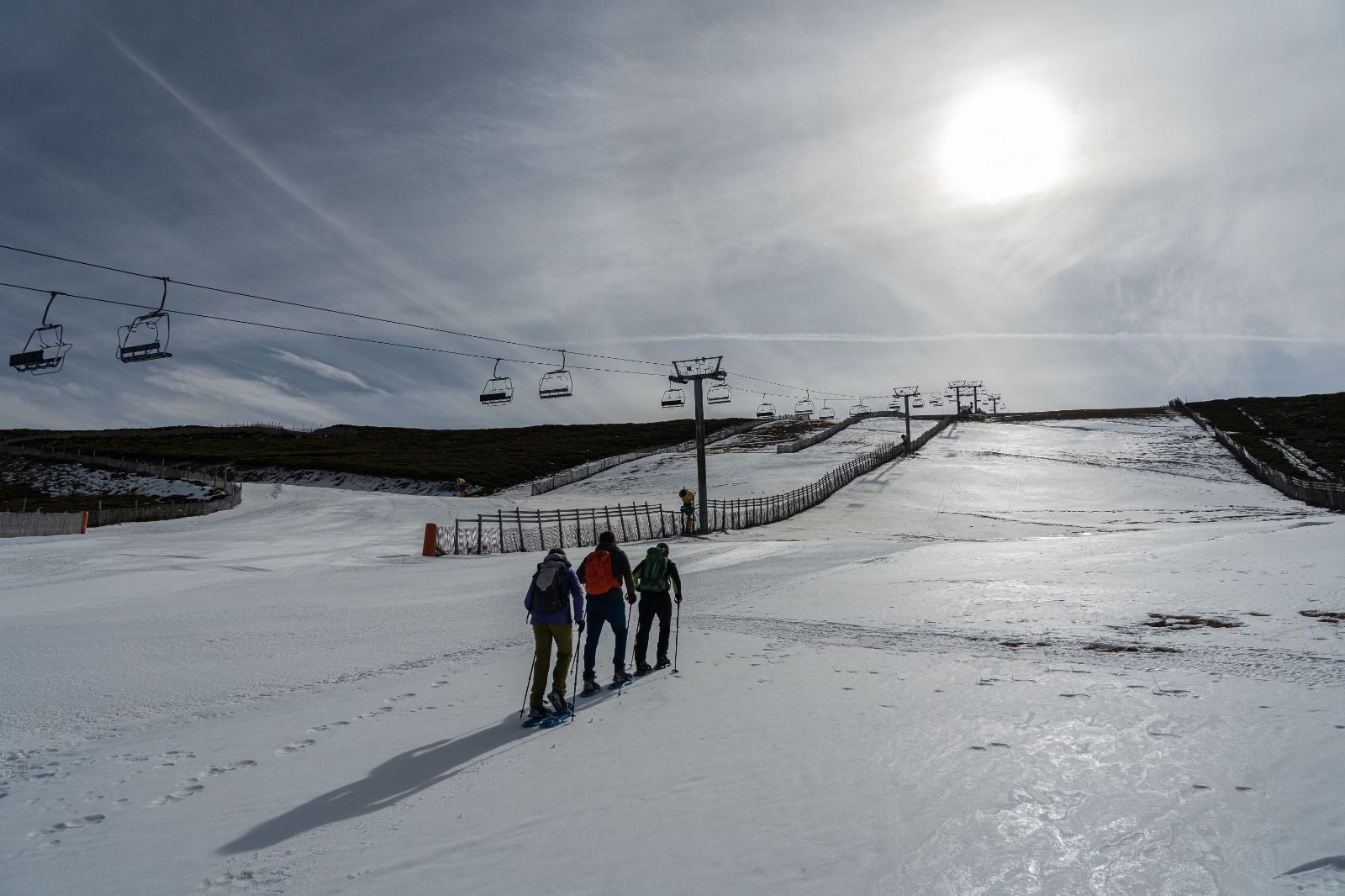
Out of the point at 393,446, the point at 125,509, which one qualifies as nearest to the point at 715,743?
the point at 125,509

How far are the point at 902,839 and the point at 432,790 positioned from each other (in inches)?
136

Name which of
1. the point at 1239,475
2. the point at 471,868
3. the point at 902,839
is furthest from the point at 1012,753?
the point at 1239,475

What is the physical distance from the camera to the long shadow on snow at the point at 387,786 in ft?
16.7

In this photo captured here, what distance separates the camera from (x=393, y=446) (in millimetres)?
106438

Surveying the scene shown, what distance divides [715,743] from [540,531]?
22.6 meters

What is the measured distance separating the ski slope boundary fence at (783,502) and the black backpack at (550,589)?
95.5 feet

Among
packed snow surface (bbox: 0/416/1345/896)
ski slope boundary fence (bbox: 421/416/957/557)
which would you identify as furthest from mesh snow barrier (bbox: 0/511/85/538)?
packed snow surface (bbox: 0/416/1345/896)

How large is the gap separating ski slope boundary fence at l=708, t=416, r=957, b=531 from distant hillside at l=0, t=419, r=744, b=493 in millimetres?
28220

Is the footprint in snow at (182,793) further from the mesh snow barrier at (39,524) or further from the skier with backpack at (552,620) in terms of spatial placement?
the mesh snow barrier at (39,524)

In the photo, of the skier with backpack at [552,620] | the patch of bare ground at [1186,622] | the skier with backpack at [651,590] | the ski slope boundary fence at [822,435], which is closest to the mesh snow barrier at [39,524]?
the skier with backpack at [651,590]

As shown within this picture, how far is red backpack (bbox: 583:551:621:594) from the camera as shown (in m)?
8.86

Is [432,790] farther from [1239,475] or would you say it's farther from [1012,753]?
[1239,475]

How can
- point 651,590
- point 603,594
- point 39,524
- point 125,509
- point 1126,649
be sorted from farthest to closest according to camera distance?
point 125,509
point 39,524
point 1126,649
point 651,590
point 603,594

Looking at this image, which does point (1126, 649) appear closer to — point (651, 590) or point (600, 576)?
point (651, 590)
